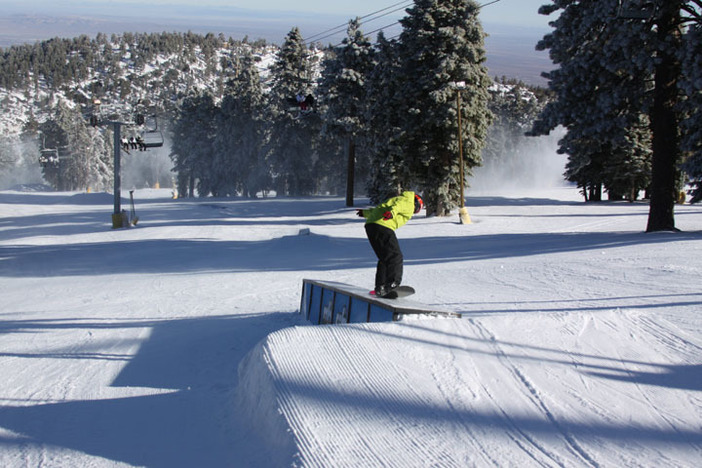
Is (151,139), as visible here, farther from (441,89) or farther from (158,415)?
(158,415)

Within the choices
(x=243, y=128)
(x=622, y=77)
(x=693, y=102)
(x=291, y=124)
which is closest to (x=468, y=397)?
(x=693, y=102)

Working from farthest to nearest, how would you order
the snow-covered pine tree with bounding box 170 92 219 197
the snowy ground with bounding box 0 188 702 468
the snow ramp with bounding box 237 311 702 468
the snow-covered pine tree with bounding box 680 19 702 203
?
the snow-covered pine tree with bounding box 170 92 219 197 → the snow-covered pine tree with bounding box 680 19 702 203 → the snowy ground with bounding box 0 188 702 468 → the snow ramp with bounding box 237 311 702 468

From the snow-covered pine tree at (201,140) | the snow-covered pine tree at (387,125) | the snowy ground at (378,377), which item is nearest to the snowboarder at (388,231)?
the snowy ground at (378,377)

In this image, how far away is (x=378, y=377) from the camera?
4902 millimetres

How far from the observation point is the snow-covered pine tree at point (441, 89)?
28.0m

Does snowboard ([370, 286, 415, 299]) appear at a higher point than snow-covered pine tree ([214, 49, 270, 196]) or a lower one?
lower

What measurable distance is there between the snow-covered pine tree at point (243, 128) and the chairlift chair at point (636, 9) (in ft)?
154

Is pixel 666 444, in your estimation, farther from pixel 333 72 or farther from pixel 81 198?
pixel 81 198

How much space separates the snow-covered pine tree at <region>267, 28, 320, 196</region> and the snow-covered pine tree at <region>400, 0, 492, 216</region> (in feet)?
75.2

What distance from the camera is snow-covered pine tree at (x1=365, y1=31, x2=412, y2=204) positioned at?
2943 centimetres

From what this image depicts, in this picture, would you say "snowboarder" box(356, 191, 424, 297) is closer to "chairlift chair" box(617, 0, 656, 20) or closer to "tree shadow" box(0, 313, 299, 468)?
"tree shadow" box(0, 313, 299, 468)

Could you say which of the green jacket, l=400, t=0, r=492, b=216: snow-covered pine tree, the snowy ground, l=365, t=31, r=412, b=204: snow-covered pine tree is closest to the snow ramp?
the snowy ground

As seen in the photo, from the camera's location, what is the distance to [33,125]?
126 metres

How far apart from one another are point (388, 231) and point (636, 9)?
12.2 m
